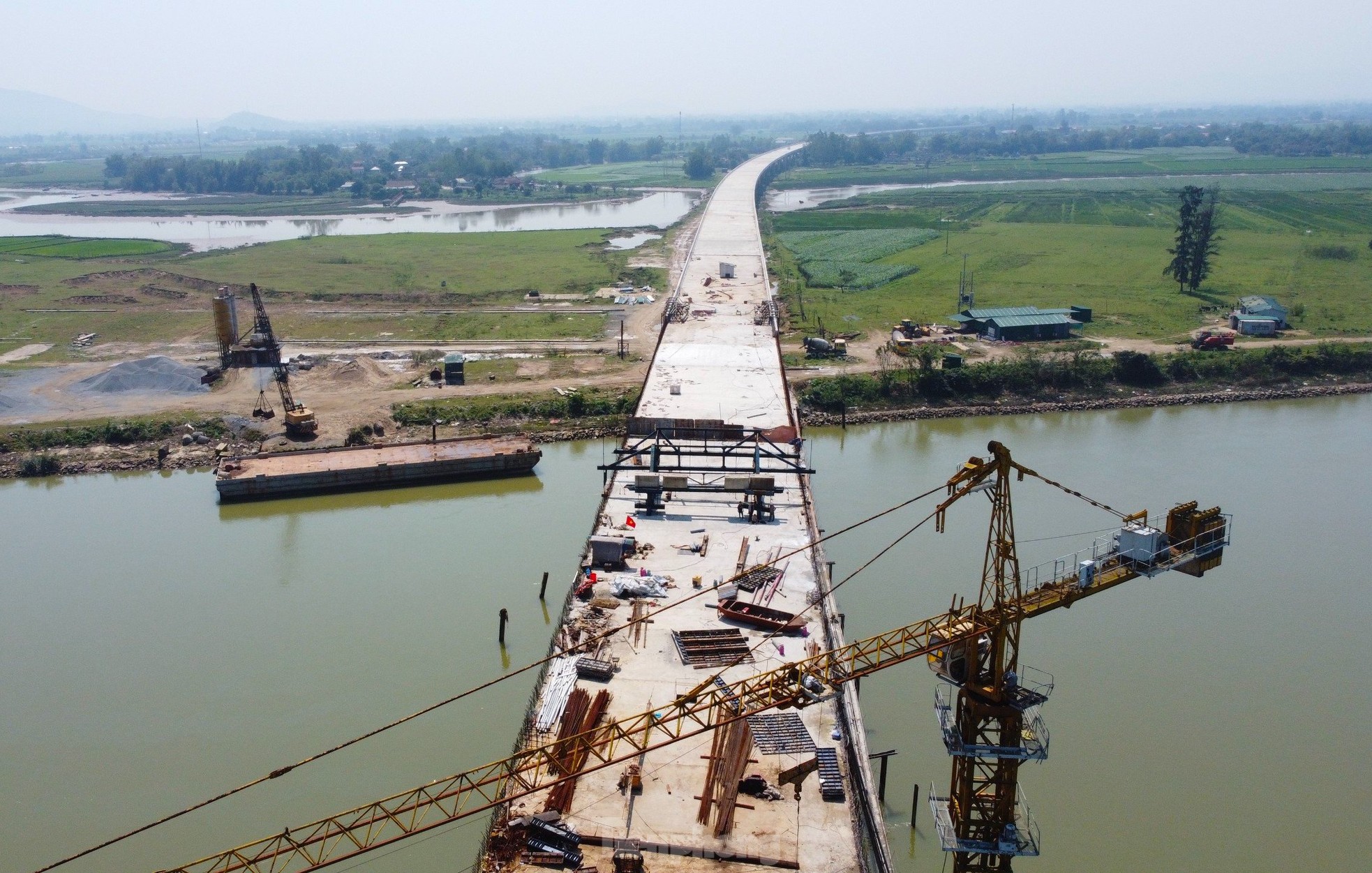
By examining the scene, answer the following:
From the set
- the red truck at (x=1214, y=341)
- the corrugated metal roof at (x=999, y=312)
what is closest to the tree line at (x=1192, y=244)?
the red truck at (x=1214, y=341)

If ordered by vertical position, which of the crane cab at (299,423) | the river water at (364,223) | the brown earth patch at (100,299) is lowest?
the crane cab at (299,423)

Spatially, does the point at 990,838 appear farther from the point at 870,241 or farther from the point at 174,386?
the point at 870,241

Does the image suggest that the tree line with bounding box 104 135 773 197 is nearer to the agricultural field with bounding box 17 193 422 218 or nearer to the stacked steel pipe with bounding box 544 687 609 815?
the agricultural field with bounding box 17 193 422 218

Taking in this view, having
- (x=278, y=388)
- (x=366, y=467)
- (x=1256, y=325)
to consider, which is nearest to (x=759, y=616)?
(x=366, y=467)

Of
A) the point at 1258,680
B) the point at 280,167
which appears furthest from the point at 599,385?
the point at 280,167

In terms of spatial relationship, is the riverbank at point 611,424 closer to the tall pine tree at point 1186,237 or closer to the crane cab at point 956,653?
the tall pine tree at point 1186,237

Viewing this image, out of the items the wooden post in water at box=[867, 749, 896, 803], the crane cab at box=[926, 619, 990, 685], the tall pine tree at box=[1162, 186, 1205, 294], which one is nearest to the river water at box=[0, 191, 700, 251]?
the tall pine tree at box=[1162, 186, 1205, 294]

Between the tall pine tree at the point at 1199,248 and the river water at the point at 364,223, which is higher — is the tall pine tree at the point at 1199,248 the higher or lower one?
the lower one
